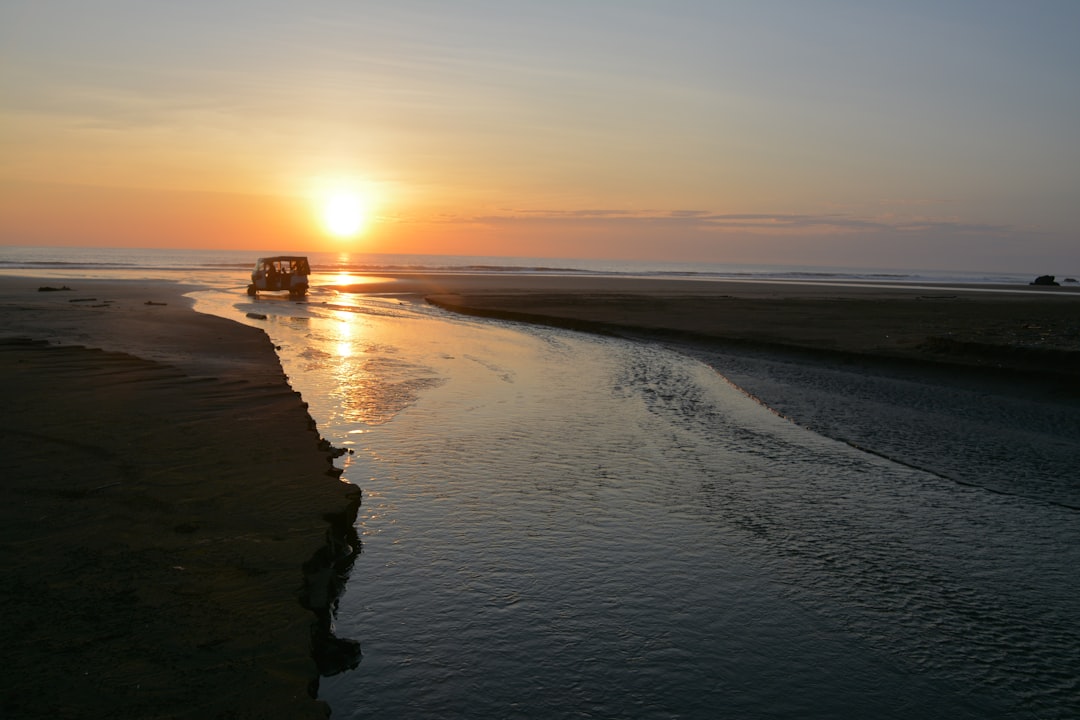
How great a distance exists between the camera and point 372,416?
527 inches

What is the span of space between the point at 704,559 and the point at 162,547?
15.8 feet

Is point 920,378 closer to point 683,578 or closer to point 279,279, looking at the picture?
point 683,578

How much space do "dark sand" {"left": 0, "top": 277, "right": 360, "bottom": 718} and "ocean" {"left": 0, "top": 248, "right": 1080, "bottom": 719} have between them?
17.1 inches

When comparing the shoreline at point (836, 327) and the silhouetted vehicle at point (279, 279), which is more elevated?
the silhouetted vehicle at point (279, 279)

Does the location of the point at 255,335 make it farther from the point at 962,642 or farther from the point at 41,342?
the point at 962,642

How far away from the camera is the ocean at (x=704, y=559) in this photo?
5051 millimetres

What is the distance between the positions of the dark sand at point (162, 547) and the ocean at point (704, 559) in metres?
0.43

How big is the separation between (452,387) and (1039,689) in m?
12.7

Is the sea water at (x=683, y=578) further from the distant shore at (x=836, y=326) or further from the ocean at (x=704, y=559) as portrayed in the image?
the distant shore at (x=836, y=326)

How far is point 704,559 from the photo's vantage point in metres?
7.33

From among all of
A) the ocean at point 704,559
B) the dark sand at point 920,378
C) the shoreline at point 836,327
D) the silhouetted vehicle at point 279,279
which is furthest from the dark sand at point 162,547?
the silhouetted vehicle at point 279,279

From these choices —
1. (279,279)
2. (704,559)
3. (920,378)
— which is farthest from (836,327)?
(279,279)

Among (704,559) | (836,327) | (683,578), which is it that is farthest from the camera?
(836,327)

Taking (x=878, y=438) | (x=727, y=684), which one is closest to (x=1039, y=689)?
(x=727, y=684)
